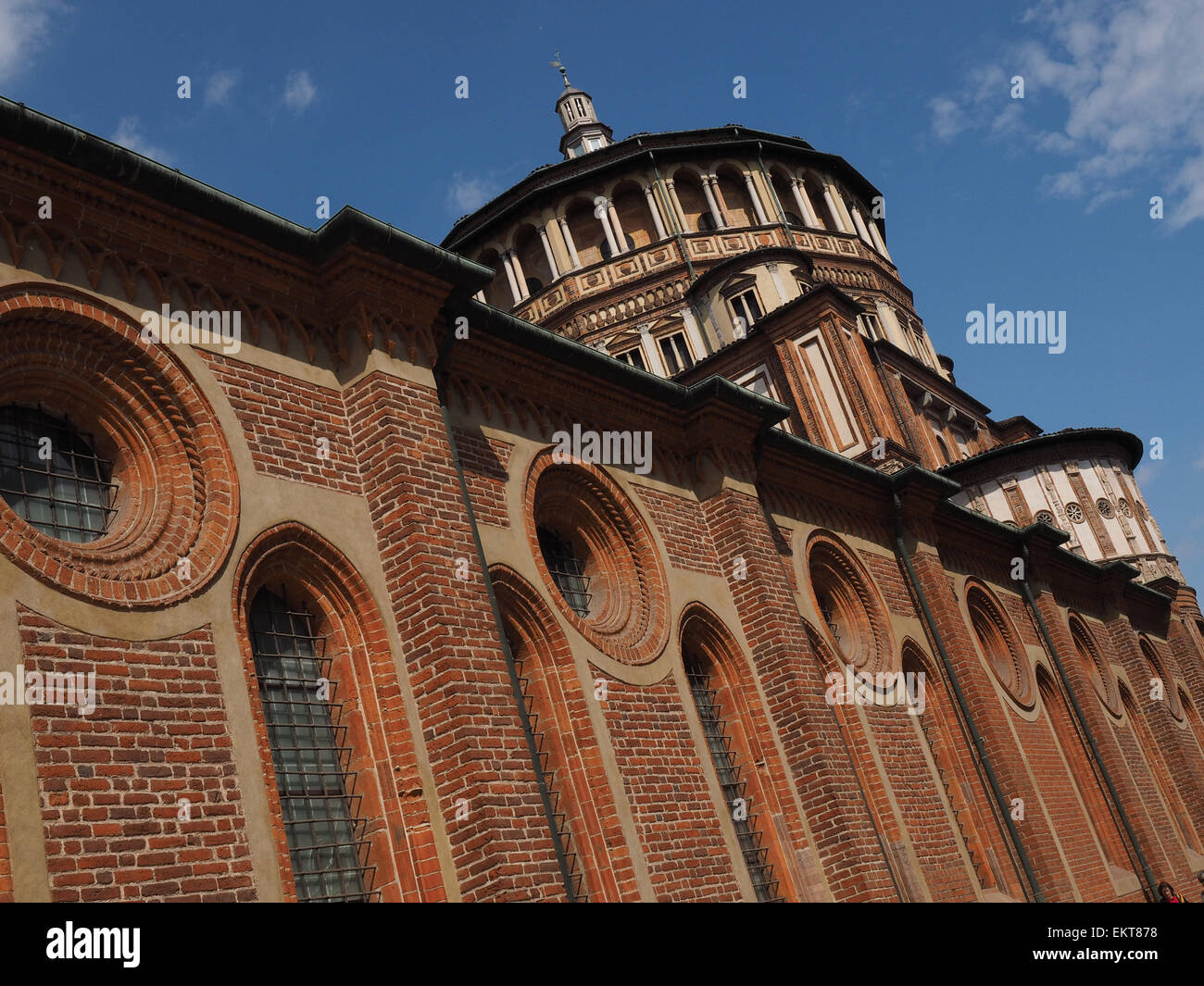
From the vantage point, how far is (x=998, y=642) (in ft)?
67.8

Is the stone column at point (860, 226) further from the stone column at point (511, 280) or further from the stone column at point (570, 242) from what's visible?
the stone column at point (511, 280)

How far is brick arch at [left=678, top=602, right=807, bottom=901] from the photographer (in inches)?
473

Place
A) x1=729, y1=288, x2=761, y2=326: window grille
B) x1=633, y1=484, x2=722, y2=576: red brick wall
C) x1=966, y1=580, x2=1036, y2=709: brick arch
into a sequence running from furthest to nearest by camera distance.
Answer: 1. x1=729, y1=288, x2=761, y2=326: window grille
2. x1=966, y1=580, x2=1036, y2=709: brick arch
3. x1=633, y1=484, x2=722, y2=576: red brick wall

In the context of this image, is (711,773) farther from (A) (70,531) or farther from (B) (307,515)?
(A) (70,531)

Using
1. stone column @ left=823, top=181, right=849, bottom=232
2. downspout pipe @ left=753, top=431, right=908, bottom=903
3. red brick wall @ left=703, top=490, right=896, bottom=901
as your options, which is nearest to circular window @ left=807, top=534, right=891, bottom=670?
downspout pipe @ left=753, top=431, right=908, bottom=903

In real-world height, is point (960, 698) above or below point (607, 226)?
below

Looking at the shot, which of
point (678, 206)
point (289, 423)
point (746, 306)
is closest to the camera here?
point (289, 423)

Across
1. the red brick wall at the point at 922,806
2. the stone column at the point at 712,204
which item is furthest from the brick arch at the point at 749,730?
the stone column at the point at 712,204

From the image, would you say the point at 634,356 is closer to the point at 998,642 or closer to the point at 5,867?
the point at 998,642

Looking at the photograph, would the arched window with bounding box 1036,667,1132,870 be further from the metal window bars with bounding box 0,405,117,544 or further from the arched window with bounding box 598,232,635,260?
the arched window with bounding box 598,232,635,260

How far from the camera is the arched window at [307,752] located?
304 inches

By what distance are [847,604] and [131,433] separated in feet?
36.1

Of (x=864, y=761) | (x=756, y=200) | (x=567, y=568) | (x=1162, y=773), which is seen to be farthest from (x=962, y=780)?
(x=756, y=200)

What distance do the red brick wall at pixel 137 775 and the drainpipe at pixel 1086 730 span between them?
1772 centimetres
